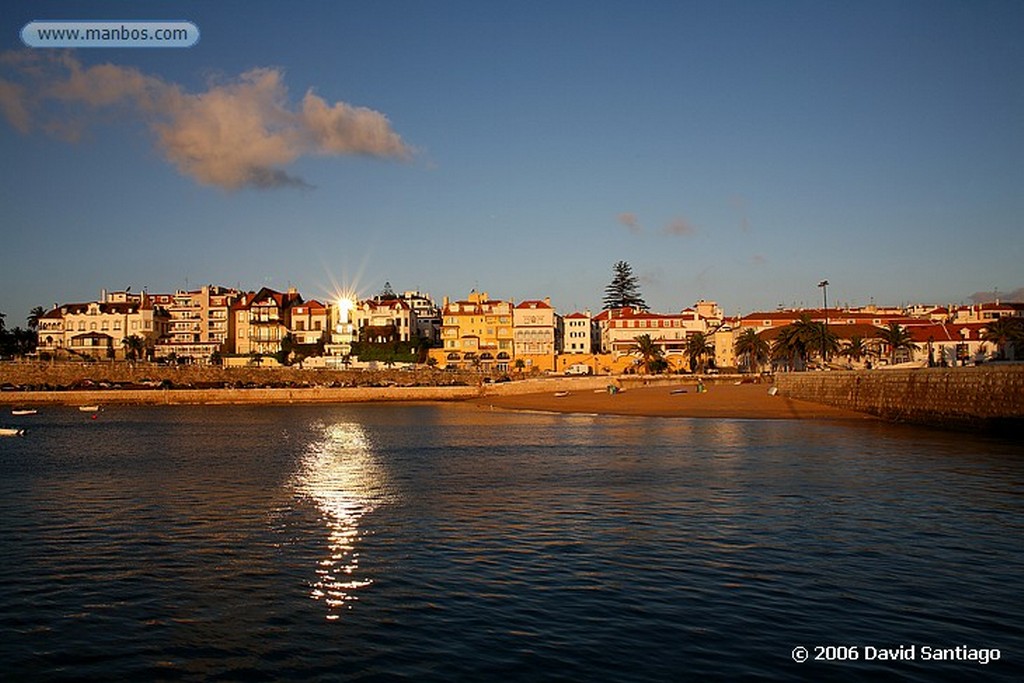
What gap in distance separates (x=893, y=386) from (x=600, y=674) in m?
43.2

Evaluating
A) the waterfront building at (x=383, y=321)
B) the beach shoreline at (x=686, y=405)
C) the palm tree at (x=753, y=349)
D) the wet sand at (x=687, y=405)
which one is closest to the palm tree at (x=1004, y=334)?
the palm tree at (x=753, y=349)

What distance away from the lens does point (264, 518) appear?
19.7m

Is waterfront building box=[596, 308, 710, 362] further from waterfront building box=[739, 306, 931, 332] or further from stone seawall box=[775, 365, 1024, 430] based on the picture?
stone seawall box=[775, 365, 1024, 430]

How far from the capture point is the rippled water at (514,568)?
10.2 m

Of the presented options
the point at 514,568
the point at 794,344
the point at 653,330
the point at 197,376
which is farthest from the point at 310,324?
the point at 514,568

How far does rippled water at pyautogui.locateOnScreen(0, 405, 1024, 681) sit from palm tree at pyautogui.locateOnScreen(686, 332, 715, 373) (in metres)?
88.0

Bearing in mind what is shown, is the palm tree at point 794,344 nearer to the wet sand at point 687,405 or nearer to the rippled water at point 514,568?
the wet sand at point 687,405

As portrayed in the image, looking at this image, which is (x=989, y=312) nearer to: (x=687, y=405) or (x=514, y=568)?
(x=687, y=405)

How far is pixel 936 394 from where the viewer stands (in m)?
41.6

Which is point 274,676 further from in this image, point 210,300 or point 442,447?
point 210,300

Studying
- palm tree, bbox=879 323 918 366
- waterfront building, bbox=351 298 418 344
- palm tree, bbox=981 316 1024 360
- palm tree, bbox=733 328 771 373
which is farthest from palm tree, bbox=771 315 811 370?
waterfront building, bbox=351 298 418 344

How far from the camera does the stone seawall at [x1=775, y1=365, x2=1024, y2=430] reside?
35000 millimetres

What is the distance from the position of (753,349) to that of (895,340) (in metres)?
17.5

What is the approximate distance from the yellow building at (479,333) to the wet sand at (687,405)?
135 ft
